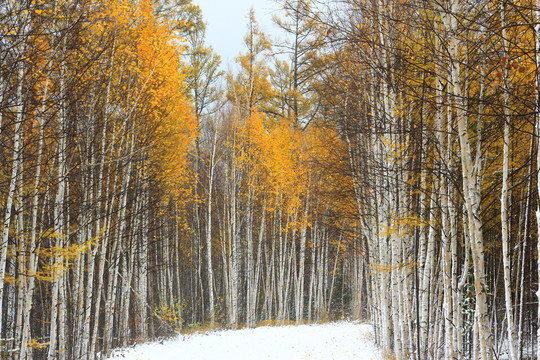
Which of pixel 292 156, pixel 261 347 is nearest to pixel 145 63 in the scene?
pixel 261 347

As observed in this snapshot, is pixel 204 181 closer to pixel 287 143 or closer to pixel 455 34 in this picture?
pixel 287 143

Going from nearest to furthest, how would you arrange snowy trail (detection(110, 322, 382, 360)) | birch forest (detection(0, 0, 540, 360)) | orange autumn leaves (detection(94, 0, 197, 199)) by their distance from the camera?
birch forest (detection(0, 0, 540, 360)), orange autumn leaves (detection(94, 0, 197, 199)), snowy trail (detection(110, 322, 382, 360))

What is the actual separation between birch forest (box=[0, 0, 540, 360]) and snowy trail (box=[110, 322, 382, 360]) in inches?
33.3

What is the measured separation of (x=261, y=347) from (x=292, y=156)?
25.2 ft

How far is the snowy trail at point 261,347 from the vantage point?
916 centimetres

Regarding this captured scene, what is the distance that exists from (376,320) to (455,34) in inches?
360

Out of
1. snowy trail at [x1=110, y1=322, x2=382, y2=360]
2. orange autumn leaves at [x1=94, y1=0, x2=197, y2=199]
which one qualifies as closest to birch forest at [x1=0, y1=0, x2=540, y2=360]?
orange autumn leaves at [x1=94, y1=0, x2=197, y2=199]

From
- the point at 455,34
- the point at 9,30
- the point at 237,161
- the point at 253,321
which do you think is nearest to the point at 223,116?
the point at 237,161

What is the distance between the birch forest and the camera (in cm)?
392

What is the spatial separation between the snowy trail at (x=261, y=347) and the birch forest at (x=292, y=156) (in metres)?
0.85

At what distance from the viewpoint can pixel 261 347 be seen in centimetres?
1020

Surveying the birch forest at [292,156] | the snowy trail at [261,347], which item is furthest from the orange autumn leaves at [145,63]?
the snowy trail at [261,347]

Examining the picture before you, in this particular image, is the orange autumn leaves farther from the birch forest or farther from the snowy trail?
the snowy trail

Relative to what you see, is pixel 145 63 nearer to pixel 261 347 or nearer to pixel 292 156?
pixel 261 347
